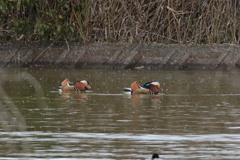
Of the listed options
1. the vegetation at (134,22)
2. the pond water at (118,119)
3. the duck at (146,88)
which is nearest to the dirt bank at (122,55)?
the vegetation at (134,22)

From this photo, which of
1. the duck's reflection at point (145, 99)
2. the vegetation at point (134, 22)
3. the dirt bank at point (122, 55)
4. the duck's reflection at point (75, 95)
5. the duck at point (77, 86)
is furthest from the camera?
the vegetation at point (134, 22)

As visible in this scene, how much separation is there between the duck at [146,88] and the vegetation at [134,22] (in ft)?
22.9

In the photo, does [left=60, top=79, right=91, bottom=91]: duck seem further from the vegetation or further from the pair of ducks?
the vegetation

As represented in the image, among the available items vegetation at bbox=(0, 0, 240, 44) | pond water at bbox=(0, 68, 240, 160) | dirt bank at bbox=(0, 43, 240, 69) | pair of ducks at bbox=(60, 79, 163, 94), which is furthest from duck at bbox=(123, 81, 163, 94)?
vegetation at bbox=(0, 0, 240, 44)

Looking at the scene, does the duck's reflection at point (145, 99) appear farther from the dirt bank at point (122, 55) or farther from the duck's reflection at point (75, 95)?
the dirt bank at point (122, 55)

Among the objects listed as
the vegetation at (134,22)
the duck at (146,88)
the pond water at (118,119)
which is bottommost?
Result: the pond water at (118,119)

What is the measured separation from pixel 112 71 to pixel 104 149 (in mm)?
11385

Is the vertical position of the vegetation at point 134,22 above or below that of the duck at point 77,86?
above

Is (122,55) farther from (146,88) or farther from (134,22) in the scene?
(146,88)

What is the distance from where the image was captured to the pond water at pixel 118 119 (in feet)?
29.5

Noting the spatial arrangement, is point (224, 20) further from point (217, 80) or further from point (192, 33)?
point (217, 80)

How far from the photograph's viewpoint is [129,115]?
1227cm

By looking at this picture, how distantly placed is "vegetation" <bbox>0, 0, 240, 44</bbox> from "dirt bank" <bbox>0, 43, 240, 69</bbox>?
0.43 meters

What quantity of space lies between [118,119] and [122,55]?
9990mm
